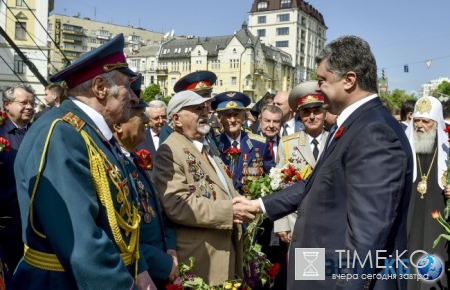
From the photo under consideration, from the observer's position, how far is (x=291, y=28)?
107 m

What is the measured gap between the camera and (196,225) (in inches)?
157

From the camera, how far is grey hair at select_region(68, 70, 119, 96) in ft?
9.33

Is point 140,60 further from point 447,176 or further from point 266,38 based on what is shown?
point 447,176

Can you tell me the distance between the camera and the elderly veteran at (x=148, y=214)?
11.3ft

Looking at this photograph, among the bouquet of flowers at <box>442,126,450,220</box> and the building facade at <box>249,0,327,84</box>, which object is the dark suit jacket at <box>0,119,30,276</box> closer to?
the bouquet of flowers at <box>442,126,450,220</box>

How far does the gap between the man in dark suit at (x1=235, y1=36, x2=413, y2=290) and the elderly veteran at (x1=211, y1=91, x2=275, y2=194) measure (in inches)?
137

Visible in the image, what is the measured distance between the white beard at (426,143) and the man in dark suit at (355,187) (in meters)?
3.72

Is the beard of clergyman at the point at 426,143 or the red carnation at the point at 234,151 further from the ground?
the beard of clergyman at the point at 426,143

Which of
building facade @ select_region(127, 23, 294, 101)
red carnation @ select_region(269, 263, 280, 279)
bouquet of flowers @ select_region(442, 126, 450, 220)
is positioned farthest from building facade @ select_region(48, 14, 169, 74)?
red carnation @ select_region(269, 263, 280, 279)

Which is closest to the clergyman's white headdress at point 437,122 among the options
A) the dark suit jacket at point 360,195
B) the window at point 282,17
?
the dark suit jacket at point 360,195

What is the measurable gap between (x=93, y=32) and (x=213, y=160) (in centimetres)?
13205

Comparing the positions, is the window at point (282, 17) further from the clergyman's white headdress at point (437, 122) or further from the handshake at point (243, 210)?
the handshake at point (243, 210)

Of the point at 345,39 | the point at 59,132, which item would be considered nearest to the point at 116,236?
→ the point at 59,132

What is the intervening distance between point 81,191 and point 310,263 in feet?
4.86
